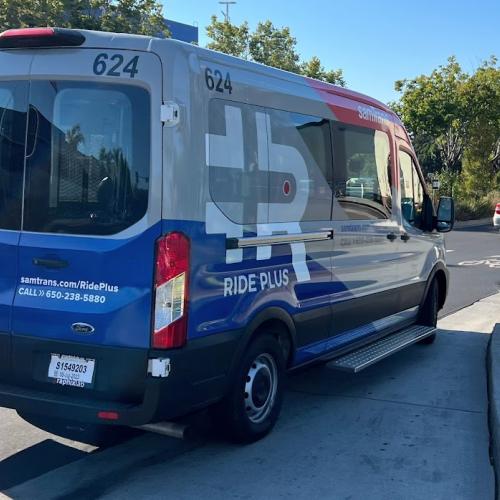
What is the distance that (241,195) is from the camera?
4141 millimetres

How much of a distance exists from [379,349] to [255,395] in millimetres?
1987

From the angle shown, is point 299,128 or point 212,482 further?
point 299,128

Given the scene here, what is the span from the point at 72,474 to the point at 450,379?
12.5 feet

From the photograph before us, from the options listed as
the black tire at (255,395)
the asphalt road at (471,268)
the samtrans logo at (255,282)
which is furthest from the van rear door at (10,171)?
the asphalt road at (471,268)

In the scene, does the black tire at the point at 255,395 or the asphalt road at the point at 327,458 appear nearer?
the asphalt road at the point at 327,458

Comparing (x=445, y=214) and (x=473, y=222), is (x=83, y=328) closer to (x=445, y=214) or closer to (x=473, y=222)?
(x=445, y=214)

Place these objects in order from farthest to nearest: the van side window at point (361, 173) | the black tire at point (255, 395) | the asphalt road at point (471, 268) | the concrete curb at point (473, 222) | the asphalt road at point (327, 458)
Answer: the concrete curb at point (473, 222) < the asphalt road at point (471, 268) < the van side window at point (361, 173) < the black tire at point (255, 395) < the asphalt road at point (327, 458)

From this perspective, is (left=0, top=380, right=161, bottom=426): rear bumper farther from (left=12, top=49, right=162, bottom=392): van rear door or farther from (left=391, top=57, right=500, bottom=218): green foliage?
(left=391, top=57, right=500, bottom=218): green foliage

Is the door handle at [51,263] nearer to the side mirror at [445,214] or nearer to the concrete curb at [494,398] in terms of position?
the concrete curb at [494,398]

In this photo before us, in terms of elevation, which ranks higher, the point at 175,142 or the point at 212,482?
the point at 175,142

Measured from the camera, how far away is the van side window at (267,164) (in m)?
3.98

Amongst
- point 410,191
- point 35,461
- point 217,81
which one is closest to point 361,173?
point 410,191

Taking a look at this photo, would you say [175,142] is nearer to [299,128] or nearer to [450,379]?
[299,128]

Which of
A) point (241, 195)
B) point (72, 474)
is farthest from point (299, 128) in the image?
point (72, 474)
